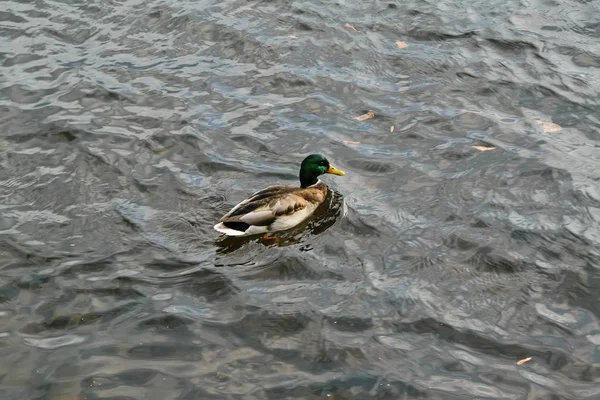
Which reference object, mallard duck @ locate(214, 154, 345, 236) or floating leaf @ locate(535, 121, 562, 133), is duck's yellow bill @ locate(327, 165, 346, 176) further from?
floating leaf @ locate(535, 121, 562, 133)

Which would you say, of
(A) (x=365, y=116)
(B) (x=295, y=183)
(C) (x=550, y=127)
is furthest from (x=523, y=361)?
(A) (x=365, y=116)

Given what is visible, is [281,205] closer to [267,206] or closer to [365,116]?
[267,206]

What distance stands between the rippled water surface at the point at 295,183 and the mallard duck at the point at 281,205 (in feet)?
0.56

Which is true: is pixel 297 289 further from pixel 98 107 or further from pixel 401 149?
pixel 98 107

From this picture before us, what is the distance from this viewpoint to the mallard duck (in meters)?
8.19

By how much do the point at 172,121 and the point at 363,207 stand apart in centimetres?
272

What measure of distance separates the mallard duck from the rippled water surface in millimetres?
172

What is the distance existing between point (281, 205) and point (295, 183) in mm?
885

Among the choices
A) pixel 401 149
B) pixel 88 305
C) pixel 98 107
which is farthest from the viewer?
pixel 98 107

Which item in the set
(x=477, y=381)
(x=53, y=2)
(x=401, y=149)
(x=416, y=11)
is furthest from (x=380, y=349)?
(x=53, y=2)

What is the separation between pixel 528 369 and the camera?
668cm

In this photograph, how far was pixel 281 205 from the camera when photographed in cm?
855

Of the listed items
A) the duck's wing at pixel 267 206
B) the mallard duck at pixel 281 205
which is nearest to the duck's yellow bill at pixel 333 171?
the mallard duck at pixel 281 205

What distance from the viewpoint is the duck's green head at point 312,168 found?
353 inches
